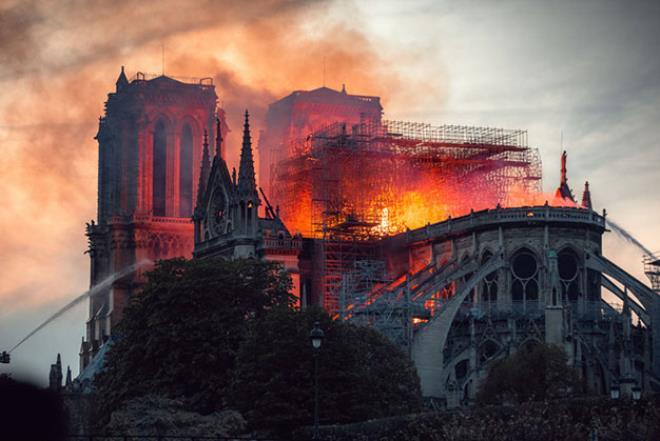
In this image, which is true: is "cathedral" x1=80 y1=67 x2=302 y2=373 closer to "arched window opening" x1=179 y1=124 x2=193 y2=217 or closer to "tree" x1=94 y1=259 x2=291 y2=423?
"arched window opening" x1=179 y1=124 x2=193 y2=217

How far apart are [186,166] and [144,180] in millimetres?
4193

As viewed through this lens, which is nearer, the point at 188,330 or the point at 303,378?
the point at 303,378

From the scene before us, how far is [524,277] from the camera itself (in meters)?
95.1

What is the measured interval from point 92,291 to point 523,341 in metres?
53.7

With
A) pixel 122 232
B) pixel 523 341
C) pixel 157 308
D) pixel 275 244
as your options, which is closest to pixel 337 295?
pixel 275 244

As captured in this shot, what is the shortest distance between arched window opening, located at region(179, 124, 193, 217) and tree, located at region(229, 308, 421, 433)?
199 feet

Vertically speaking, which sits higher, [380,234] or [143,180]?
[143,180]

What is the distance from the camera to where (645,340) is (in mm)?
91812

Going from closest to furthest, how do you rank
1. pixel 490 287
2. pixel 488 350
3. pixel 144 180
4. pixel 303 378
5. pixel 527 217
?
pixel 303 378 < pixel 488 350 < pixel 527 217 < pixel 490 287 < pixel 144 180

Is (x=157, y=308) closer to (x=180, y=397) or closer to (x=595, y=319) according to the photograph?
(x=180, y=397)

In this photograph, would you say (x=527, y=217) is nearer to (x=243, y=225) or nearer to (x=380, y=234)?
(x=380, y=234)

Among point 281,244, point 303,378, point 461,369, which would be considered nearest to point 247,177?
point 281,244

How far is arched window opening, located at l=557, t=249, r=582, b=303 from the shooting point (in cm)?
9494

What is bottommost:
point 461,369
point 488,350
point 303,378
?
point 303,378
